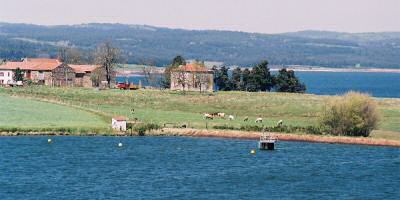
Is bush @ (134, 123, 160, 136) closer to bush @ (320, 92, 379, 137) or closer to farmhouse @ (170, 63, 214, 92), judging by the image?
bush @ (320, 92, 379, 137)

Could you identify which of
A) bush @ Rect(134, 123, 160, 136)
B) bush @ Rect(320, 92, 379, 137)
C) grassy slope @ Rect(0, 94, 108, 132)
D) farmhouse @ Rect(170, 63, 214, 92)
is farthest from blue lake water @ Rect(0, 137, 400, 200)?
farmhouse @ Rect(170, 63, 214, 92)

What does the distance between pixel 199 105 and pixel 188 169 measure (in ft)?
215

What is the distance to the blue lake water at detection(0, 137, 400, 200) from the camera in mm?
82312

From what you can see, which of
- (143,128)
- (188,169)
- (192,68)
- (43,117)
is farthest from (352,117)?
(192,68)

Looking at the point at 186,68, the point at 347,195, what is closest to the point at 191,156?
the point at 347,195

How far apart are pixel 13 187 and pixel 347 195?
27742mm

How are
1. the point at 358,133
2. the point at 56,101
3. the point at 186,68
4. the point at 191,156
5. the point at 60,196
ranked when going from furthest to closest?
1. the point at 186,68
2. the point at 56,101
3. the point at 358,133
4. the point at 191,156
5. the point at 60,196

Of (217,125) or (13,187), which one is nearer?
(13,187)

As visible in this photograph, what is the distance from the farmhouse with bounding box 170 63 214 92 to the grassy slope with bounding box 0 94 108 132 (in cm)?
4879

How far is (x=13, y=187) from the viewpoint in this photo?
83312 mm

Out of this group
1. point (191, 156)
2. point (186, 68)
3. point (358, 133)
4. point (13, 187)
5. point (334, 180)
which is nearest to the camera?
point (13, 187)

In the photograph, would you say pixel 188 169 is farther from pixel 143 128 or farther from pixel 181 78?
pixel 181 78

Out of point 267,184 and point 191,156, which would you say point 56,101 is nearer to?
point 191,156

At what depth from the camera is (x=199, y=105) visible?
161500 mm
